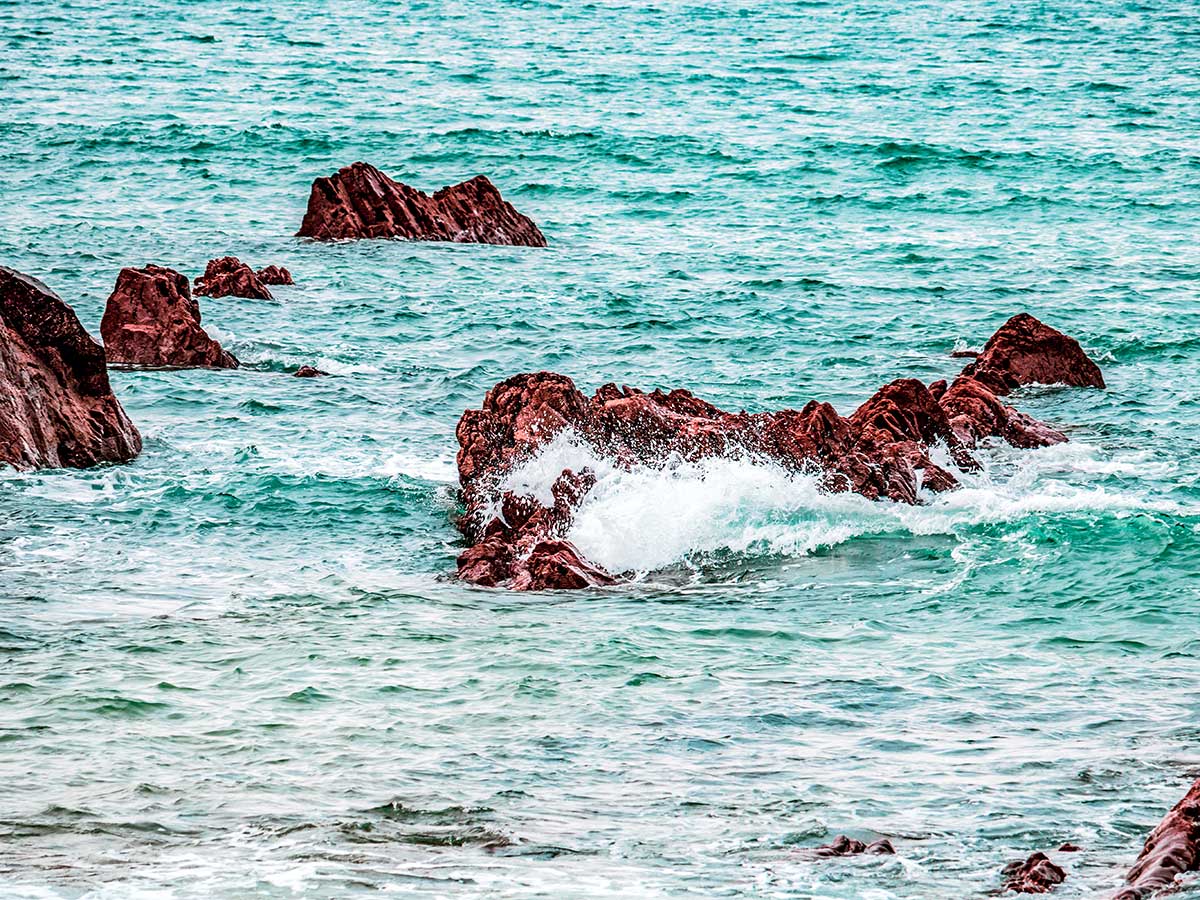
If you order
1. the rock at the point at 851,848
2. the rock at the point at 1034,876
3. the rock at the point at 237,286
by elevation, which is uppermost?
the rock at the point at 237,286

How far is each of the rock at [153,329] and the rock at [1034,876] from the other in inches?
680

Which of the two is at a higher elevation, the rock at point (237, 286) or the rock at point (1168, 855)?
the rock at point (237, 286)

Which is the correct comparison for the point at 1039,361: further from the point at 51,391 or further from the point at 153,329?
the point at 51,391

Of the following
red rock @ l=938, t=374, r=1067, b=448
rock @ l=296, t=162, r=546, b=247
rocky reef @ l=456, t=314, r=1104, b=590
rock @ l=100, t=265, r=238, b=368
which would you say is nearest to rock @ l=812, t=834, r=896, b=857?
rocky reef @ l=456, t=314, r=1104, b=590

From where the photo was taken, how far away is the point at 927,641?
49.7ft

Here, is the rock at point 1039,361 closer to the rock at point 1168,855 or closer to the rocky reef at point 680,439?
the rocky reef at point 680,439

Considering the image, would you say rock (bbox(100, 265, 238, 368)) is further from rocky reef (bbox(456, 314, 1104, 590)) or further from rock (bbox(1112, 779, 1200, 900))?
rock (bbox(1112, 779, 1200, 900))

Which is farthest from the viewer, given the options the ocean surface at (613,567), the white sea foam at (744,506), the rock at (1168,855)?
the white sea foam at (744,506)

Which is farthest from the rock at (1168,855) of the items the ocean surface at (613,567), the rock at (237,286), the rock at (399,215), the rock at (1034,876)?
the rock at (399,215)

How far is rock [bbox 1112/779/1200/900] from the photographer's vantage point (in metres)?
9.71

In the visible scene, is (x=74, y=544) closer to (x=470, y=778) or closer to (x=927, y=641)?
(x=470, y=778)

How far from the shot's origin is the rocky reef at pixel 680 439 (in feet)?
60.7

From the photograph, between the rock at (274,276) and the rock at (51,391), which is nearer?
the rock at (51,391)

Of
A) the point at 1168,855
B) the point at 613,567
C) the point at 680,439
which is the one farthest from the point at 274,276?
the point at 1168,855
